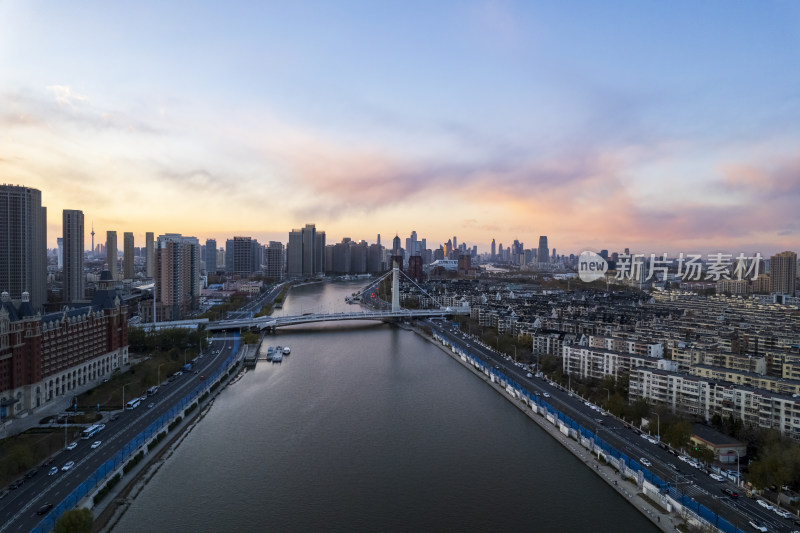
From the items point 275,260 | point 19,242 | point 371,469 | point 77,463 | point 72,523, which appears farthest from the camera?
point 275,260

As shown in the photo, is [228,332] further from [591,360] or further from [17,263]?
[591,360]

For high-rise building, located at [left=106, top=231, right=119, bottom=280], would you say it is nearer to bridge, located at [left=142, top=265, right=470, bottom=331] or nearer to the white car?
bridge, located at [left=142, top=265, right=470, bottom=331]

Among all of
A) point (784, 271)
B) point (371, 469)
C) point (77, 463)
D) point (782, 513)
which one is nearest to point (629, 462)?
point (782, 513)

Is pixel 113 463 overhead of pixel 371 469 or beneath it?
overhead

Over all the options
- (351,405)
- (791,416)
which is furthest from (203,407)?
(791,416)

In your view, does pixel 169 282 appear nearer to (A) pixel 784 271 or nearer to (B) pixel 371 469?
(B) pixel 371 469

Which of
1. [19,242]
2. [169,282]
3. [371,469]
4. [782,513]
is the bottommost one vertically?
[371,469]

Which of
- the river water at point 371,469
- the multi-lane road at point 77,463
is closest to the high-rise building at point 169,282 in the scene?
the river water at point 371,469
